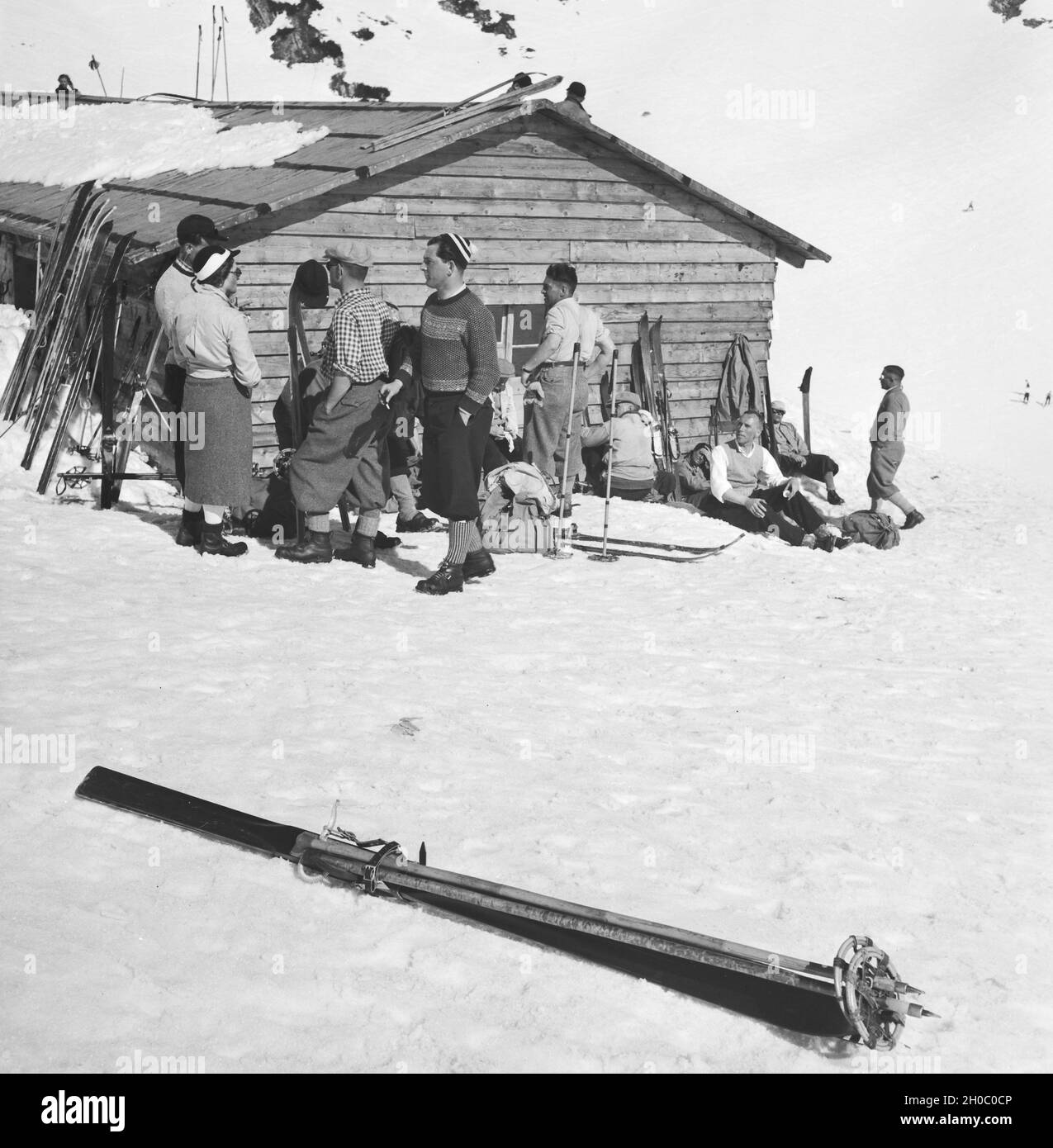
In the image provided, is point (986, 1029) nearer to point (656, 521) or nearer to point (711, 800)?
point (711, 800)

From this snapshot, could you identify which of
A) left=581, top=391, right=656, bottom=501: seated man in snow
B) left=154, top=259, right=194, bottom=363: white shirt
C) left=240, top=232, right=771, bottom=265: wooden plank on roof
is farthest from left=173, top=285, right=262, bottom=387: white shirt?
left=581, top=391, right=656, bottom=501: seated man in snow

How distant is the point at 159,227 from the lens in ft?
32.6

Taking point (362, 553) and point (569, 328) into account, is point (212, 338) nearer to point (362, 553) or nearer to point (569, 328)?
point (362, 553)

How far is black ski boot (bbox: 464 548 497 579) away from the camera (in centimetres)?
814

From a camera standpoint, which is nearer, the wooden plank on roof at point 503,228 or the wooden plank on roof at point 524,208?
the wooden plank on roof at point 503,228

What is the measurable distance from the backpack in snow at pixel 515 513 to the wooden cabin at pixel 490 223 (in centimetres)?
245

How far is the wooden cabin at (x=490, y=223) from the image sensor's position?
417 inches

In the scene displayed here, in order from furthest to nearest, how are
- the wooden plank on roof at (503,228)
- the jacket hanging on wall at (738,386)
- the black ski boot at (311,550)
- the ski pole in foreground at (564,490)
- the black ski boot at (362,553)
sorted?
the jacket hanging on wall at (738,386), the wooden plank on roof at (503,228), the ski pole in foreground at (564,490), the black ski boot at (362,553), the black ski boot at (311,550)

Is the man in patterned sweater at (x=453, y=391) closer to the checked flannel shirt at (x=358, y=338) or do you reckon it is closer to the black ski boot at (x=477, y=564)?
the black ski boot at (x=477, y=564)

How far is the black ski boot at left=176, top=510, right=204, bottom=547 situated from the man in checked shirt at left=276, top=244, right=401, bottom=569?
589 mm

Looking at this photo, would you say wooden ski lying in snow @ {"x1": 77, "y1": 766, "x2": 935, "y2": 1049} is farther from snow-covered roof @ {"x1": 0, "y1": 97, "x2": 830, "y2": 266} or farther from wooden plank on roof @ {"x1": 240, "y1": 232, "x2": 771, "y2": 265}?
wooden plank on roof @ {"x1": 240, "y1": 232, "x2": 771, "y2": 265}

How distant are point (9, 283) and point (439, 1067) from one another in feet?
44.8

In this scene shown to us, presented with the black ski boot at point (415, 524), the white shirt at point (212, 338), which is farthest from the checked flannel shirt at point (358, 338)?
the black ski boot at point (415, 524)

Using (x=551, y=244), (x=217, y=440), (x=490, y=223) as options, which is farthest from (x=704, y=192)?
(x=217, y=440)
